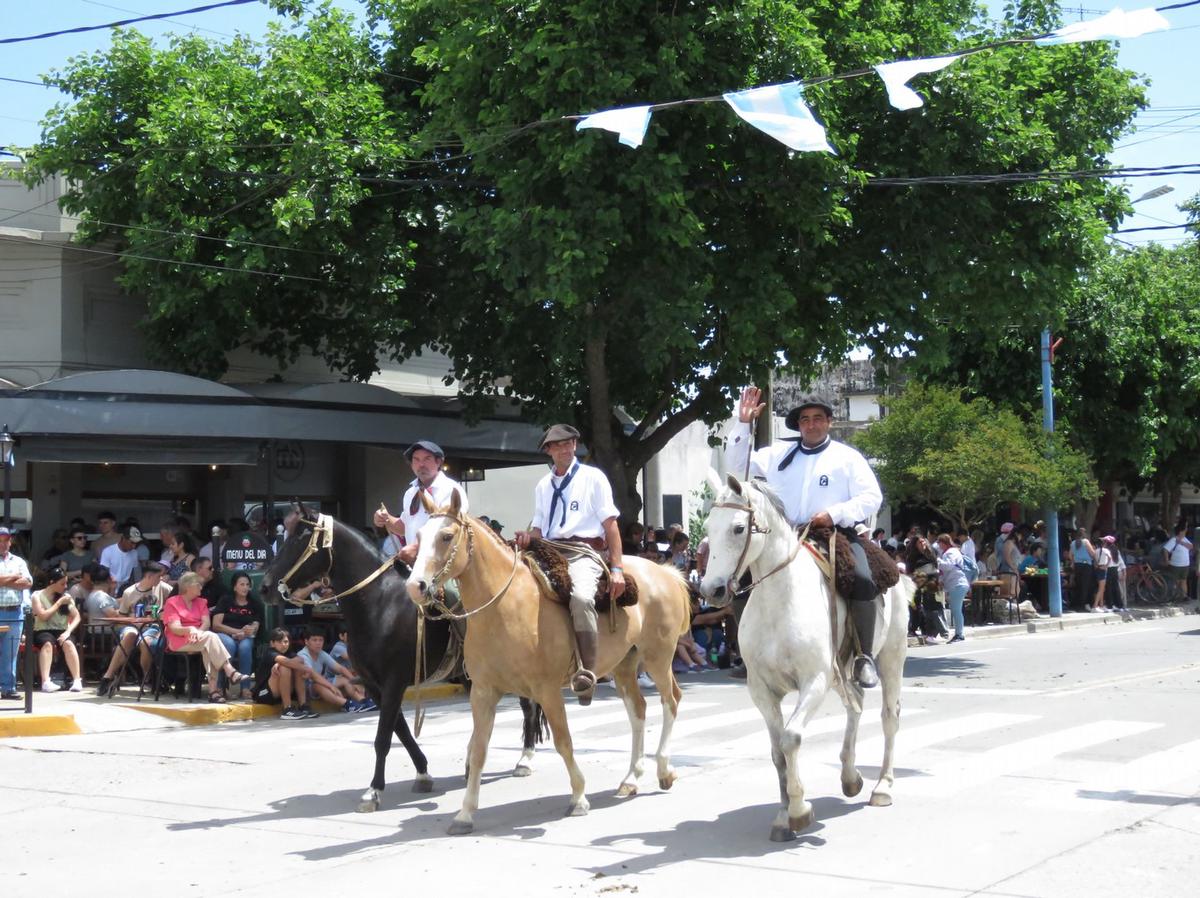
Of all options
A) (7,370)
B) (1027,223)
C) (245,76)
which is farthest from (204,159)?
(1027,223)

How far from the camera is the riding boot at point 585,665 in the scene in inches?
354

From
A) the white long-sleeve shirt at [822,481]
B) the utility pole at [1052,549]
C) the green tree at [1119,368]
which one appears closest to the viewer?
the white long-sleeve shirt at [822,481]

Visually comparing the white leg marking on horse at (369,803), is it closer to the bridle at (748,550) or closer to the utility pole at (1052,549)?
the bridle at (748,550)

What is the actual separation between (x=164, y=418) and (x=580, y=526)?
41.5 feet

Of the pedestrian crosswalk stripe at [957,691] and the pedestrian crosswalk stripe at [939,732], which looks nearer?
the pedestrian crosswalk stripe at [939,732]

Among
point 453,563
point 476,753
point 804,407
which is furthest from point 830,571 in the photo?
point 476,753

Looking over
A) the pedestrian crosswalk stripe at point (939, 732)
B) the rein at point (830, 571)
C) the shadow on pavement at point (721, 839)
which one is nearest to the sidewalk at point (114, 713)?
the pedestrian crosswalk stripe at point (939, 732)

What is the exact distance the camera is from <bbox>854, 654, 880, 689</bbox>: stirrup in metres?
8.59

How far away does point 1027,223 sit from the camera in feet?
65.4

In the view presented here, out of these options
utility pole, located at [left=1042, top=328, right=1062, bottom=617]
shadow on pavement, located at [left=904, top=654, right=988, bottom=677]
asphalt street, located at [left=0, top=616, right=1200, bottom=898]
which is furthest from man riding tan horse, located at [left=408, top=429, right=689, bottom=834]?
utility pole, located at [left=1042, top=328, right=1062, bottom=617]

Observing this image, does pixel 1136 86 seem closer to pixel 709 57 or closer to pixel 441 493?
pixel 709 57

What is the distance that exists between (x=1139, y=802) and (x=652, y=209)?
436 inches

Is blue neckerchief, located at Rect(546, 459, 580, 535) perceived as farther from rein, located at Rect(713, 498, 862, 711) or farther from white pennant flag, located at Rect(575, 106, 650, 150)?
white pennant flag, located at Rect(575, 106, 650, 150)

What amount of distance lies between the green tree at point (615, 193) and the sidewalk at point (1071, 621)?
728cm
